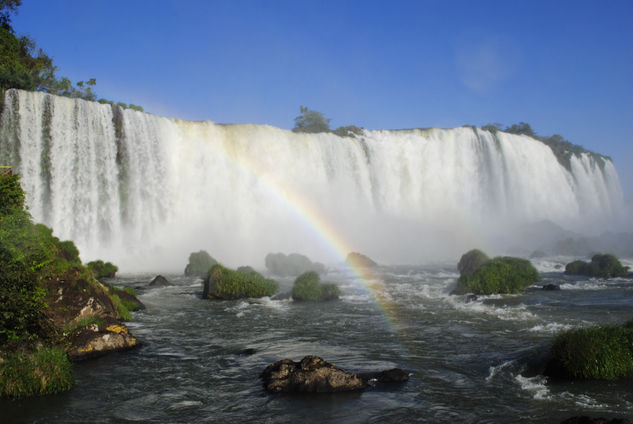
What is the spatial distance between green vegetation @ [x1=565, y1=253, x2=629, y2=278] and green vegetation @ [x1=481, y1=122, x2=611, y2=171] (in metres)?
49.4

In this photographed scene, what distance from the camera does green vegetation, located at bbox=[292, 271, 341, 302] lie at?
679 inches

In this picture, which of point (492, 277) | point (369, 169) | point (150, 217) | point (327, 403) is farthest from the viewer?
point (369, 169)

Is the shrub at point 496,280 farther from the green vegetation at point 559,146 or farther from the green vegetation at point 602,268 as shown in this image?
the green vegetation at point 559,146

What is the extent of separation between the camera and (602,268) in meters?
22.9

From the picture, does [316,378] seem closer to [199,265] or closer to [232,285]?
[232,285]

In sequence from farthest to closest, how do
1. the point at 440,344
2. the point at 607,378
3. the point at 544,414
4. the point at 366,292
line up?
the point at 366,292 → the point at 440,344 → the point at 607,378 → the point at 544,414

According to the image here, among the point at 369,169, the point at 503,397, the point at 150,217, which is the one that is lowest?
the point at 503,397

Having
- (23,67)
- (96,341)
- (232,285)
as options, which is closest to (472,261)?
(232,285)

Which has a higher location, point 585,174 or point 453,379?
point 585,174

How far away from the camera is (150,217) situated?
112 ft

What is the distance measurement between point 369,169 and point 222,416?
4022 cm

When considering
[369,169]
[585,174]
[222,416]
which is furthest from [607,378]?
[585,174]

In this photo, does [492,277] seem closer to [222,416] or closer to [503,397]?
[503,397]

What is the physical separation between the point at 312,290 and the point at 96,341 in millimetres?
8944
